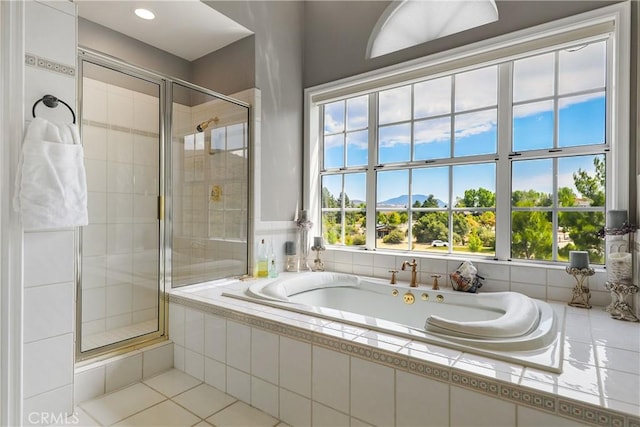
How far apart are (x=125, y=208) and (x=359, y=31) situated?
2237mm

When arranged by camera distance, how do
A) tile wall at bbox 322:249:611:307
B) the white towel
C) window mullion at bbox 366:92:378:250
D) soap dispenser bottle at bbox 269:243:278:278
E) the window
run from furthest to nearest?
window mullion at bbox 366:92:378:250 < soap dispenser bottle at bbox 269:243:278:278 < the window < tile wall at bbox 322:249:611:307 < the white towel

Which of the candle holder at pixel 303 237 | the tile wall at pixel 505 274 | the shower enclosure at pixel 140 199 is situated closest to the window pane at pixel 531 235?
the tile wall at pixel 505 274

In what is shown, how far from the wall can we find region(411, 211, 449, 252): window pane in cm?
221

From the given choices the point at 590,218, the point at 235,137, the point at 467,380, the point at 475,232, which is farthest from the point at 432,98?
the point at 467,380

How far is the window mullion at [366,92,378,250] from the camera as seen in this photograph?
285 centimetres

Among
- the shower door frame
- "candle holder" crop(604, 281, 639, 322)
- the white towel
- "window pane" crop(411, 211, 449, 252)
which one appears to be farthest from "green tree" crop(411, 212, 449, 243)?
the white towel

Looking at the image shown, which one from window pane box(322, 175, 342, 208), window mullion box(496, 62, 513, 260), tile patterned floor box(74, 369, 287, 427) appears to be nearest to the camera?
tile patterned floor box(74, 369, 287, 427)

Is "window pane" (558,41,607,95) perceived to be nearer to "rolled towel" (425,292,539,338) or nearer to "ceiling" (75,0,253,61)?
"rolled towel" (425,292,539,338)

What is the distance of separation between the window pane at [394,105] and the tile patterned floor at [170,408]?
2291 millimetres

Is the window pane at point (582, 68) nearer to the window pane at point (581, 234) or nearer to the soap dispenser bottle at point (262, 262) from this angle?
the window pane at point (581, 234)

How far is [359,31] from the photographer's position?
2736 mm

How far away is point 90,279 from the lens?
6.49 feet

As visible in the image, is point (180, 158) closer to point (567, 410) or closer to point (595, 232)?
point (567, 410)

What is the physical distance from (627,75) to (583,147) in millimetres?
415
